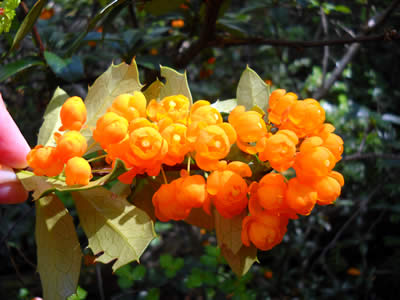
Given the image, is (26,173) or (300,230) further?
(300,230)

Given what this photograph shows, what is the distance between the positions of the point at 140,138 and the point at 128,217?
0.14 metres

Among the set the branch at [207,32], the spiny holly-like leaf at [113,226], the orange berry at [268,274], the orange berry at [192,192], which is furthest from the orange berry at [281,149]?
the orange berry at [268,274]

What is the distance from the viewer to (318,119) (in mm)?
561

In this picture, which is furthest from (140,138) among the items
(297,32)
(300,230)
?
(297,32)

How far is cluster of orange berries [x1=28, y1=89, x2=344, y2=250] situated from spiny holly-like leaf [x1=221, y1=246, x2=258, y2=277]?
0.04 m

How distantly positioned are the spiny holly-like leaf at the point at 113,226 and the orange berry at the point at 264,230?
159 mm

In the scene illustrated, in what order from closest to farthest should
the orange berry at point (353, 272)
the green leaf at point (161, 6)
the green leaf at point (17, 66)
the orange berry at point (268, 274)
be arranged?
the green leaf at point (17, 66) < the green leaf at point (161, 6) < the orange berry at point (268, 274) < the orange berry at point (353, 272)

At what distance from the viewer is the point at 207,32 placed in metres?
1.17

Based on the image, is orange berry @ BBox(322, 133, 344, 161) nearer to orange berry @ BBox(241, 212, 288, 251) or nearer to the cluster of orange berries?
the cluster of orange berries

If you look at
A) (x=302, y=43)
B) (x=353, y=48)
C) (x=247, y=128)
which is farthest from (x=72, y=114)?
(x=353, y=48)

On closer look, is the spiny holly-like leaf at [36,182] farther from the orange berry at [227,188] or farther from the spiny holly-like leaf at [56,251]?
the orange berry at [227,188]

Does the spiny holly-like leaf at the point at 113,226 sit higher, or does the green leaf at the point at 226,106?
the green leaf at the point at 226,106

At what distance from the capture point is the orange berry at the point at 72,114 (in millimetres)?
582

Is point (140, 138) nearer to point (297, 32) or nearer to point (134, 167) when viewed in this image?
point (134, 167)
